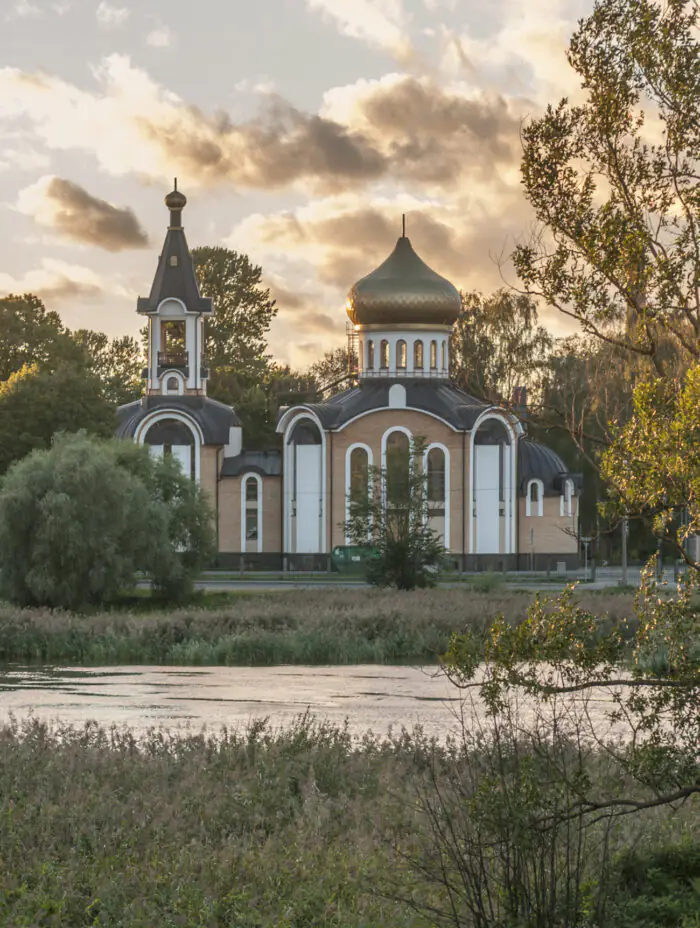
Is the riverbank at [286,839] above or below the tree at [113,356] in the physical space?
below

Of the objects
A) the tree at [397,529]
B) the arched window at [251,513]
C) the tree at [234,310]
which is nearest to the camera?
the tree at [397,529]

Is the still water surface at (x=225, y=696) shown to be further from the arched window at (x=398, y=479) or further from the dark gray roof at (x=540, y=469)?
the dark gray roof at (x=540, y=469)

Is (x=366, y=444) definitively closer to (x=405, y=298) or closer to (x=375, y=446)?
(x=375, y=446)

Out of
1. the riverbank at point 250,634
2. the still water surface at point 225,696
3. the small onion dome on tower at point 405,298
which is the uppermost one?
the small onion dome on tower at point 405,298

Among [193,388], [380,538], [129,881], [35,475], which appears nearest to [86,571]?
[35,475]

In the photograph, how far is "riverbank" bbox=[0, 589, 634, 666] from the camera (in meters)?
33.2

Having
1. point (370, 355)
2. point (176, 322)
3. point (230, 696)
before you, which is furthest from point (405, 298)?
point (230, 696)

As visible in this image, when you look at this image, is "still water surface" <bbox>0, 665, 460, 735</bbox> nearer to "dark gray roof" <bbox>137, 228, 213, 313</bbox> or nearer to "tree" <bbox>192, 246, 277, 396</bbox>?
"dark gray roof" <bbox>137, 228, 213, 313</bbox>

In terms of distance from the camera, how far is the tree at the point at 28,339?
72.4 metres

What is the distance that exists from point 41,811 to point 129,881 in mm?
1956

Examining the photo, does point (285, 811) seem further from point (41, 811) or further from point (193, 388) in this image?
point (193, 388)

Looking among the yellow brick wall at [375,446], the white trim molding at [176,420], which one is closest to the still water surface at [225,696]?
the yellow brick wall at [375,446]

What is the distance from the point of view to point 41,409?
60375 millimetres

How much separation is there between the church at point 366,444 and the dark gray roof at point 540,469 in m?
0.06
